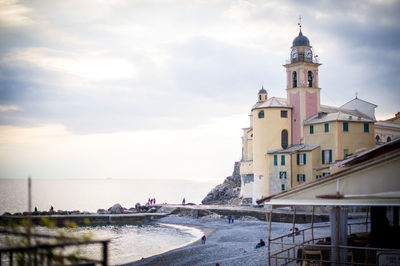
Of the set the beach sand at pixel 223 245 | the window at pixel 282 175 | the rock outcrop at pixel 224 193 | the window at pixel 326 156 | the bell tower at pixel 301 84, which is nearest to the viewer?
the beach sand at pixel 223 245

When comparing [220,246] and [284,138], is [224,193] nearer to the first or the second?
[284,138]

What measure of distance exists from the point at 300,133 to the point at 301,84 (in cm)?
566

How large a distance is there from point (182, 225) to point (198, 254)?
77.4 feet

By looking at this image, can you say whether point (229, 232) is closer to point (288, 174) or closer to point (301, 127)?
point (288, 174)

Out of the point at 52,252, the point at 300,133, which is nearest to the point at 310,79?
the point at 300,133

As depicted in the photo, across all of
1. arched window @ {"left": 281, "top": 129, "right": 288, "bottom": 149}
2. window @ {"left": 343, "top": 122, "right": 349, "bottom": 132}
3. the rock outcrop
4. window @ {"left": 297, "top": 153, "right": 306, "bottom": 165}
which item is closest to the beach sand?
window @ {"left": 297, "top": 153, "right": 306, "bottom": 165}

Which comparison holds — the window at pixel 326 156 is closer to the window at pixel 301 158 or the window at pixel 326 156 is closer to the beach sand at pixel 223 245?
the window at pixel 301 158

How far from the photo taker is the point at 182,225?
55.0 m

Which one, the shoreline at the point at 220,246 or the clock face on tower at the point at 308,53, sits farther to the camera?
the clock face on tower at the point at 308,53

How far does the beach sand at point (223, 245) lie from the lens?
24.8 metres

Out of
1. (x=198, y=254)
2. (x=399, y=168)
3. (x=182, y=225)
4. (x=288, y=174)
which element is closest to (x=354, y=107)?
(x=288, y=174)

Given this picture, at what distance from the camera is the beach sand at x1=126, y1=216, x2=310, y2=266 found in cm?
2480

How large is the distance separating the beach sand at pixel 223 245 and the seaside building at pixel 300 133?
632cm

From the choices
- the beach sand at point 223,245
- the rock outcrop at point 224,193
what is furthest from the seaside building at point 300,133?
the rock outcrop at point 224,193
